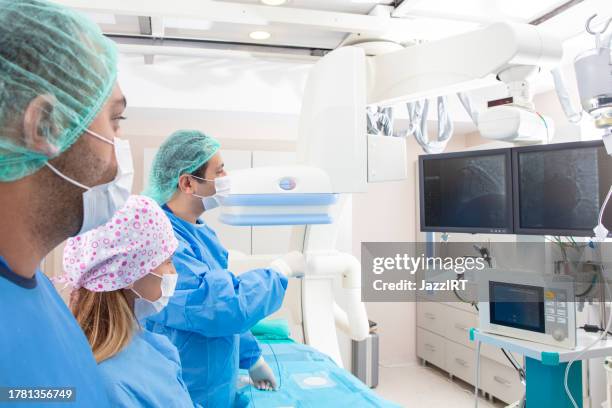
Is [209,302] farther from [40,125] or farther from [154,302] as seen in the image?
[40,125]

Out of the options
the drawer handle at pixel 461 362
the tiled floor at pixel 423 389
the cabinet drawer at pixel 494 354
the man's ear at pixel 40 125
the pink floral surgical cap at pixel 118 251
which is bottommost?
the tiled floor at pixel 423 389

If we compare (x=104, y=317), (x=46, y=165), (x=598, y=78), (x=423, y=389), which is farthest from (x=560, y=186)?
(x=423, y=389)

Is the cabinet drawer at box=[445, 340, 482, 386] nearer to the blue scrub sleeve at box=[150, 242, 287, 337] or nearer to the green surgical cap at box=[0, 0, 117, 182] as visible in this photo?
the blue scrub sleeve at box=[150, 242, 287, 337]

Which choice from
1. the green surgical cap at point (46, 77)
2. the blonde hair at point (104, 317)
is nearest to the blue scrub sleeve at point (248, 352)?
the blonde hair at point (104, 317)

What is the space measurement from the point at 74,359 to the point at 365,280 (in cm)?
306

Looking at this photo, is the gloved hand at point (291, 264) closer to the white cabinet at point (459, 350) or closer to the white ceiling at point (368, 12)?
the white ceiling at point (368, 12)

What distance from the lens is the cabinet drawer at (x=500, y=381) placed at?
315 centimetres

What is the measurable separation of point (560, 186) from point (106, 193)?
65.8 inches

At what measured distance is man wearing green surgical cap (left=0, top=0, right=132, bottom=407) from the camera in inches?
21.6

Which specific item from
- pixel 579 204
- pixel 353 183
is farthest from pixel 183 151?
pixel 579 204

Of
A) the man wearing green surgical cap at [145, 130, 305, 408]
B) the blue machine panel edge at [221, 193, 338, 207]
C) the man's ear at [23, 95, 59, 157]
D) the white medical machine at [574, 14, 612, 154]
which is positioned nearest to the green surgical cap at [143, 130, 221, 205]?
the man wearing green surgical cap at [145, 130, 305, 408]

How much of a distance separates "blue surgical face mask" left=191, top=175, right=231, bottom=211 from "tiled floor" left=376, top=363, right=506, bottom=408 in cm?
259

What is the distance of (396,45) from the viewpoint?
5.27 ft

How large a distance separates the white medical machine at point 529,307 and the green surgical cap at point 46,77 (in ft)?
5.73
